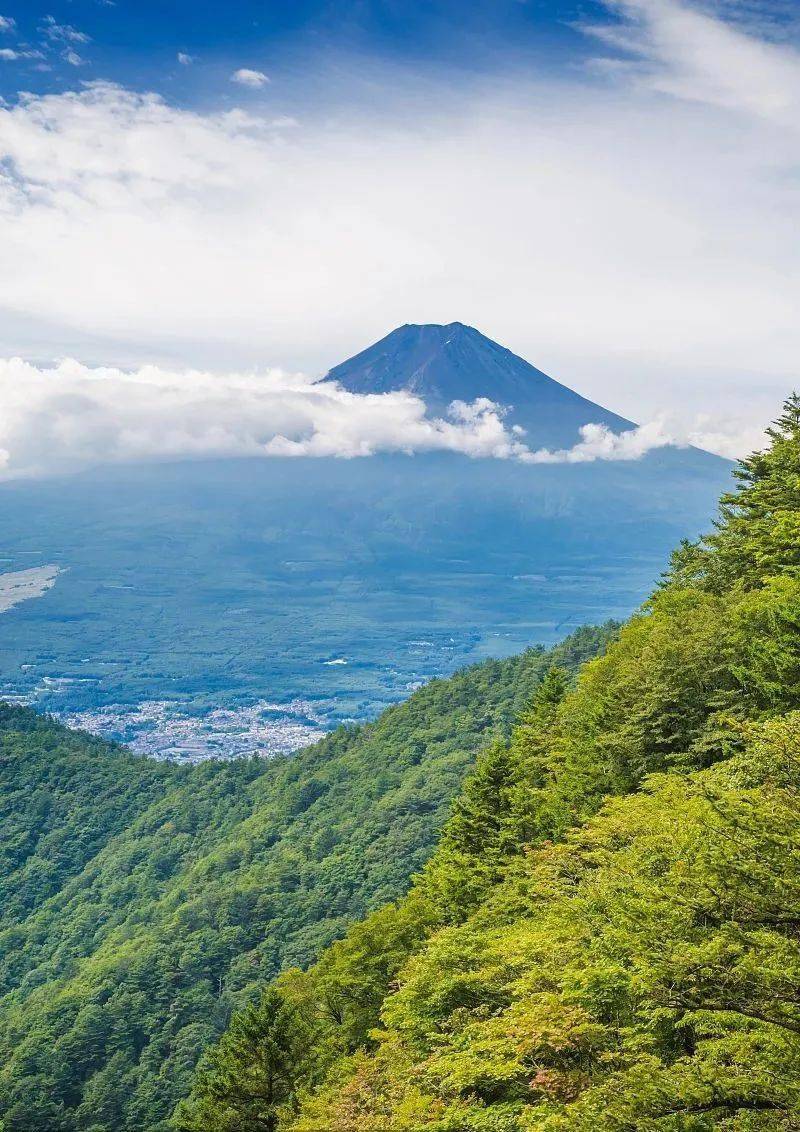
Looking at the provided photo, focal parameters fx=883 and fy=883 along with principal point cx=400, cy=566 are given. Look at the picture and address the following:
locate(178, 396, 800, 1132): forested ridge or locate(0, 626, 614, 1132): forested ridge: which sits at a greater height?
locate(178, 396, 800, 1132): forested ridge

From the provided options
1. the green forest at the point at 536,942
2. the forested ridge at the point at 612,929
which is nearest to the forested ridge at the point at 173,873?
the green forest at the point at 536,942

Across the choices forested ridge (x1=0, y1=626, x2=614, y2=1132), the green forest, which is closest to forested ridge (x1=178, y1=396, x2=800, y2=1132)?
the green forest

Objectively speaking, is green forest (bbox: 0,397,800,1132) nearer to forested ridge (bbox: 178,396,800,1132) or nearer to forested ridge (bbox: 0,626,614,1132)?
forested ridge (bbox: 178,396,800,1132)

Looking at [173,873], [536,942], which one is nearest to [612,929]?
[536,942]

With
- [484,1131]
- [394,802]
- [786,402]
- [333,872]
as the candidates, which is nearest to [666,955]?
[484,1131]

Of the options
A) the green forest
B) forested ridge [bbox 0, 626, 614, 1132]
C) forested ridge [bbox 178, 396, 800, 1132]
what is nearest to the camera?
forested ridge [bbox 178, 396, 800, 1132]

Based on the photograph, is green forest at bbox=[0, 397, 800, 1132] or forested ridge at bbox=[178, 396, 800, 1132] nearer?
forested ridge at bbox=[178, 396, 800, 1132]
